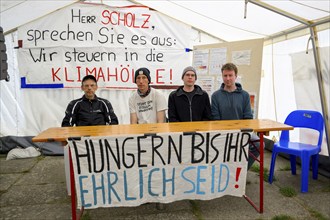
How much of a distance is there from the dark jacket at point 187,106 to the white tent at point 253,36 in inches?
46.7

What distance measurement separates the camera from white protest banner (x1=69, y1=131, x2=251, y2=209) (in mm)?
2307

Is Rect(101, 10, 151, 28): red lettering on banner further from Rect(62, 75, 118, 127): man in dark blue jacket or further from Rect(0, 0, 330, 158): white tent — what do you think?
Rect(62, 75, 118, 127): man in dark blue jacket

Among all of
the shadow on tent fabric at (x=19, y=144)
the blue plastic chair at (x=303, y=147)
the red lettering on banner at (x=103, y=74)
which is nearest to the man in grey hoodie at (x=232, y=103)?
the blue plastic chair at (x=303, y=147)

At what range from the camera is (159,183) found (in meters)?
2.46

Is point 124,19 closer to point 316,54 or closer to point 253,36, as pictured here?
point 253,36

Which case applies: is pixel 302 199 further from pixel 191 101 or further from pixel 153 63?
pixel 153 63

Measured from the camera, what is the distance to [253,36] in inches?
184

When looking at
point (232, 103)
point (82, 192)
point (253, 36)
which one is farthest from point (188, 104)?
point (253, 36)

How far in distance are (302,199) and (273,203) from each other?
36 cm

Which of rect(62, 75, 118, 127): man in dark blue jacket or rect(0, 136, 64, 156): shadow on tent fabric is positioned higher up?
rect(62, 75, 118, 127): man in dark blue jacket

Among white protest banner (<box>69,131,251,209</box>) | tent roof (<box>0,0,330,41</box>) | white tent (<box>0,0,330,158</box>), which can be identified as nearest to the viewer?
white protest banner (<box>69,131,251,209</box>)

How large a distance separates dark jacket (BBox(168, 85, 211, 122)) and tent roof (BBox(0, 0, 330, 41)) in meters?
1.22

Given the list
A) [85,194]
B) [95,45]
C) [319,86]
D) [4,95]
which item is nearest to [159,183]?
[85,194]

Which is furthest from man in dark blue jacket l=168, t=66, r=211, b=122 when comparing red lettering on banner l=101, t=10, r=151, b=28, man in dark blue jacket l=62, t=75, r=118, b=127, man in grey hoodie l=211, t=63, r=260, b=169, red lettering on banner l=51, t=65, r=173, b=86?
red lettering on banner l=101, t=10, r=151, b=28
